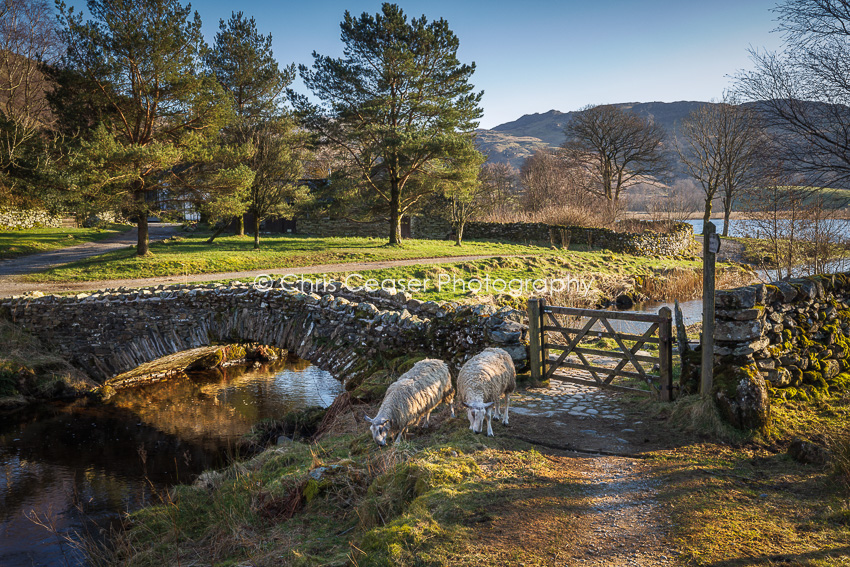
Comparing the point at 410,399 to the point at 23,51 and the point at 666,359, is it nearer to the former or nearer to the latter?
the point at 666,359

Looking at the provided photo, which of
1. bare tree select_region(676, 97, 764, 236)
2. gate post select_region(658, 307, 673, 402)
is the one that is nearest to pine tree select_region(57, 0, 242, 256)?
gate post select_region(658, 307, 673, 402)

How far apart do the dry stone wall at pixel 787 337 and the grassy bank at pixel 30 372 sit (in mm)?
15668

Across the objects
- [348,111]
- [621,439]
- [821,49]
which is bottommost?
[621,439]

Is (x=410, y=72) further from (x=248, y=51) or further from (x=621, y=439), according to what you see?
(x=621, y=439)

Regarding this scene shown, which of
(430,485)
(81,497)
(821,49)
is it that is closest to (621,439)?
(430,485)

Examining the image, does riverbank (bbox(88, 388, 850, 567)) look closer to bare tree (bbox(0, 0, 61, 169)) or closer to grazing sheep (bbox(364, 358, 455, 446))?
grazing sheep (bbox(364, 358, 455, 446))

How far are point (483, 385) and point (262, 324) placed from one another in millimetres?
7443

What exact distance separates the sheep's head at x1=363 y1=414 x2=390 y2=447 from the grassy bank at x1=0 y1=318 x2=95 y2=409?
11834mm

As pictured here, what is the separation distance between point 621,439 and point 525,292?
42.9 ft

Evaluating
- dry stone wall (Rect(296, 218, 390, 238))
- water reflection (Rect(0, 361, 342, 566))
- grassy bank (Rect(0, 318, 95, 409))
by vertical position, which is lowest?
water reflection (Rect(0, 361, 342, 566))

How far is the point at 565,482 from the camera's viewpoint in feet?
19.0

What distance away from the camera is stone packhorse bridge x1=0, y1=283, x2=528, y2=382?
412 inches

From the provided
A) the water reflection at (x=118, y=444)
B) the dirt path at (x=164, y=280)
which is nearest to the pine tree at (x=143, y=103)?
the dirt path at (x=164, y=280)

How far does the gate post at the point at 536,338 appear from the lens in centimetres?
976
